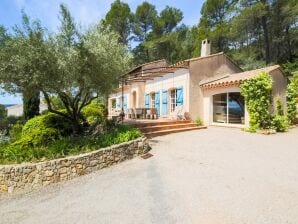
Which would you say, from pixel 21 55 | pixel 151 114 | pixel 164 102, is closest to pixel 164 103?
pixel 164 102

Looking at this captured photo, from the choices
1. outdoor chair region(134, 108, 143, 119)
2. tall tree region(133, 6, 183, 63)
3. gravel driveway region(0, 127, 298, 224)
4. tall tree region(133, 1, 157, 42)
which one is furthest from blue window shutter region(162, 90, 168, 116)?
tall tree region(133, 1, 157, 42)

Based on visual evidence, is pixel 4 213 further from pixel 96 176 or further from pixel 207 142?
pixel 207 142

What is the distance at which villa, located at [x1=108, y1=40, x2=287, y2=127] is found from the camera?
17.3 m

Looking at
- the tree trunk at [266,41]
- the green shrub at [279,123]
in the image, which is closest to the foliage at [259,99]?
the green shrub at [279,123]

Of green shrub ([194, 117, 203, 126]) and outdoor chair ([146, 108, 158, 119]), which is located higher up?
outdoor chair ([146, 108, 158, 119])

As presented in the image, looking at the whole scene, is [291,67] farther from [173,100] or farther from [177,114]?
[177,114]

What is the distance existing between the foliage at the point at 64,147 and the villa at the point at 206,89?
3.73 metres

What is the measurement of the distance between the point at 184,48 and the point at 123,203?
36.1 meters

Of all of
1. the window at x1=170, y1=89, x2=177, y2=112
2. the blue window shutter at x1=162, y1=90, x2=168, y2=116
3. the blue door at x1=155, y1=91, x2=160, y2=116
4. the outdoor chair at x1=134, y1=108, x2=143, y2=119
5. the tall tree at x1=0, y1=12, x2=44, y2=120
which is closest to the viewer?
the tall tree at x1=0, y1=12, x2=44, y2=120

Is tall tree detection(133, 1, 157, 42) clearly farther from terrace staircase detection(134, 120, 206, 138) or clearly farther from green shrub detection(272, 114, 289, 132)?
green shrub detection(272, 114, 289, 132)

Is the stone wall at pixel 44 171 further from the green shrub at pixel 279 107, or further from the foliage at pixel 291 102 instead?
the foliage at pixel 291 102

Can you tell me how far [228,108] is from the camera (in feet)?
58.3

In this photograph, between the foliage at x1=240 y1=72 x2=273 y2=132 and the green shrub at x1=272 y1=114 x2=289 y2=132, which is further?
the green shrub at x1=272 y1=114 x2=289 y2=132

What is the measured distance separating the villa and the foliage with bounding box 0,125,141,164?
12.2ft
